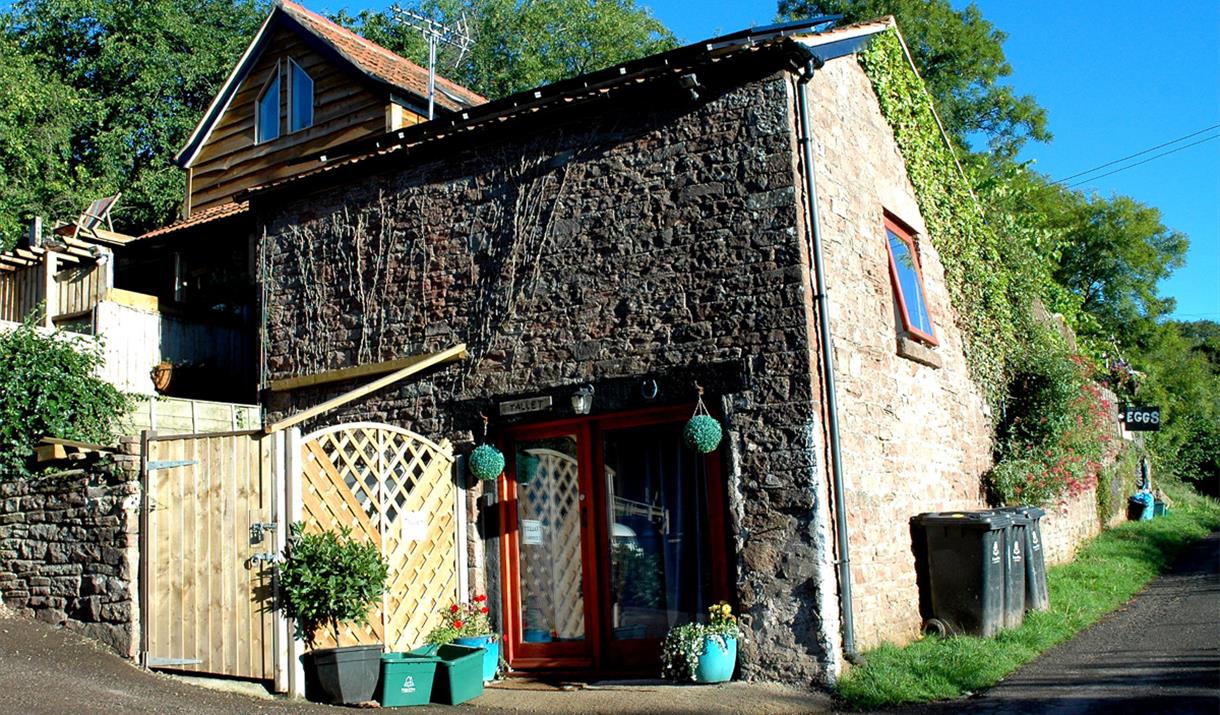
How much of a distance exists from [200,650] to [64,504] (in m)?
2.23

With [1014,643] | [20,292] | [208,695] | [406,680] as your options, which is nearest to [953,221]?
[1014,643]

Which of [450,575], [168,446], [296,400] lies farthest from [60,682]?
[296,400]

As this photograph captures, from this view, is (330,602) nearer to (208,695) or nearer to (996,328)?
(208,695)

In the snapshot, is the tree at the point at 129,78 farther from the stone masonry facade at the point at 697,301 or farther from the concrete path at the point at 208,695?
the concrete path at the point at 208,695

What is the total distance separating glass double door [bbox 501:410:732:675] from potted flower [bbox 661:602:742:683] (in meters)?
0.37

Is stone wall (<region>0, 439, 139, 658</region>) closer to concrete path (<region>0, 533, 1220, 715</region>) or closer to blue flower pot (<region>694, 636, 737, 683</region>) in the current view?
concrete path (<region>0, 533, 1220, 715</region>)

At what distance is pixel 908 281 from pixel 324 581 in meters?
6.68

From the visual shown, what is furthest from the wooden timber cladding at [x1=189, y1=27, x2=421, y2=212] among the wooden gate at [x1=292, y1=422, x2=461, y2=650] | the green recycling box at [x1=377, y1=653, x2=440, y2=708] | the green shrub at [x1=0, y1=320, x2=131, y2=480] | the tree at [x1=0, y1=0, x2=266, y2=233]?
the green recycling box at [x1=377, y1=653, x2=440, y2=708]

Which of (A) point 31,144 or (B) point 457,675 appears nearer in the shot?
(B) point 457,675

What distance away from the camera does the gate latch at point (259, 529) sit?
8595 mm

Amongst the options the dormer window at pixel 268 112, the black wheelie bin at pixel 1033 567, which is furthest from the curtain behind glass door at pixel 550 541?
the dormer window at pixel 268 112

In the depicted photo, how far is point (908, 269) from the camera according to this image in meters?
11.5

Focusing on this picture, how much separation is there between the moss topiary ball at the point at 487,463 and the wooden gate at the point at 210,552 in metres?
1.99

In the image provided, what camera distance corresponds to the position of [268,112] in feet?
59.7
